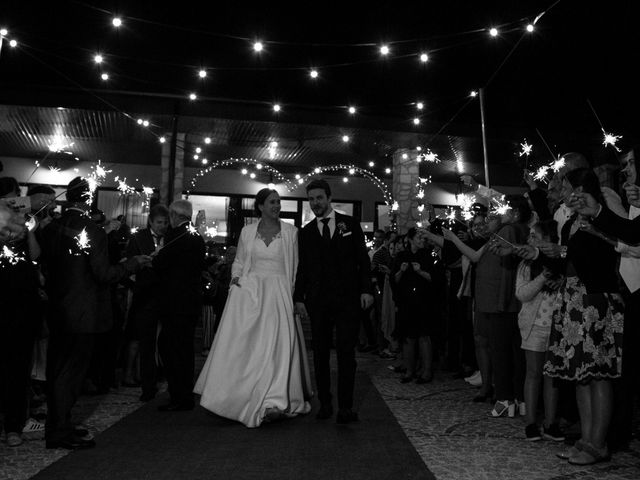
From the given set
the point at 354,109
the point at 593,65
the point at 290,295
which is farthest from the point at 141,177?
the point at 290,295

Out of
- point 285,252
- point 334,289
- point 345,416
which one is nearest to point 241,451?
point 345,416

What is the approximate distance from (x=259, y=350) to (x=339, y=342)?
2.08ft

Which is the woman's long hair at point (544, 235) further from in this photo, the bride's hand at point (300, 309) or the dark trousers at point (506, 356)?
the bride's hand at point (300, 309)

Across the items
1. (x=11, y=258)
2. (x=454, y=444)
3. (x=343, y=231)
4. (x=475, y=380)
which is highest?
(x=343, y=231)

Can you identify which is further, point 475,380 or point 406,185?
point 406,185

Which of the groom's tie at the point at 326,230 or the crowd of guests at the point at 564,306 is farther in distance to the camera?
the groom's tie at the point at 326,230

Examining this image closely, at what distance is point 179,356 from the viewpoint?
5410 millimetres

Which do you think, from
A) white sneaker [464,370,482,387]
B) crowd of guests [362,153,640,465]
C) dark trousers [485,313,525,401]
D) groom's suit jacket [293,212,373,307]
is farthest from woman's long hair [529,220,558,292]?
white sneaker [464,370,482,387]

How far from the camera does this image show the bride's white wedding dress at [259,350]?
4855mm

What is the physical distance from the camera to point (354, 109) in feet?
41.3

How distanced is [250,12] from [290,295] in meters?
7.68

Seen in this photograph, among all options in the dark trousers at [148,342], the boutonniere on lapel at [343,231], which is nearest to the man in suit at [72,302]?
the dark trousers at [148,342]

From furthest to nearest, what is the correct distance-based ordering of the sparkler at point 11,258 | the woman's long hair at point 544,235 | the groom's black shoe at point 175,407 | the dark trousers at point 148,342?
the dark trousers at point 148,342, the groom's black shoe at point 175,407, the woman's long hair at point 544,235, the sparkler at point 11,258

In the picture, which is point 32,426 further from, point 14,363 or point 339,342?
point 339,342
